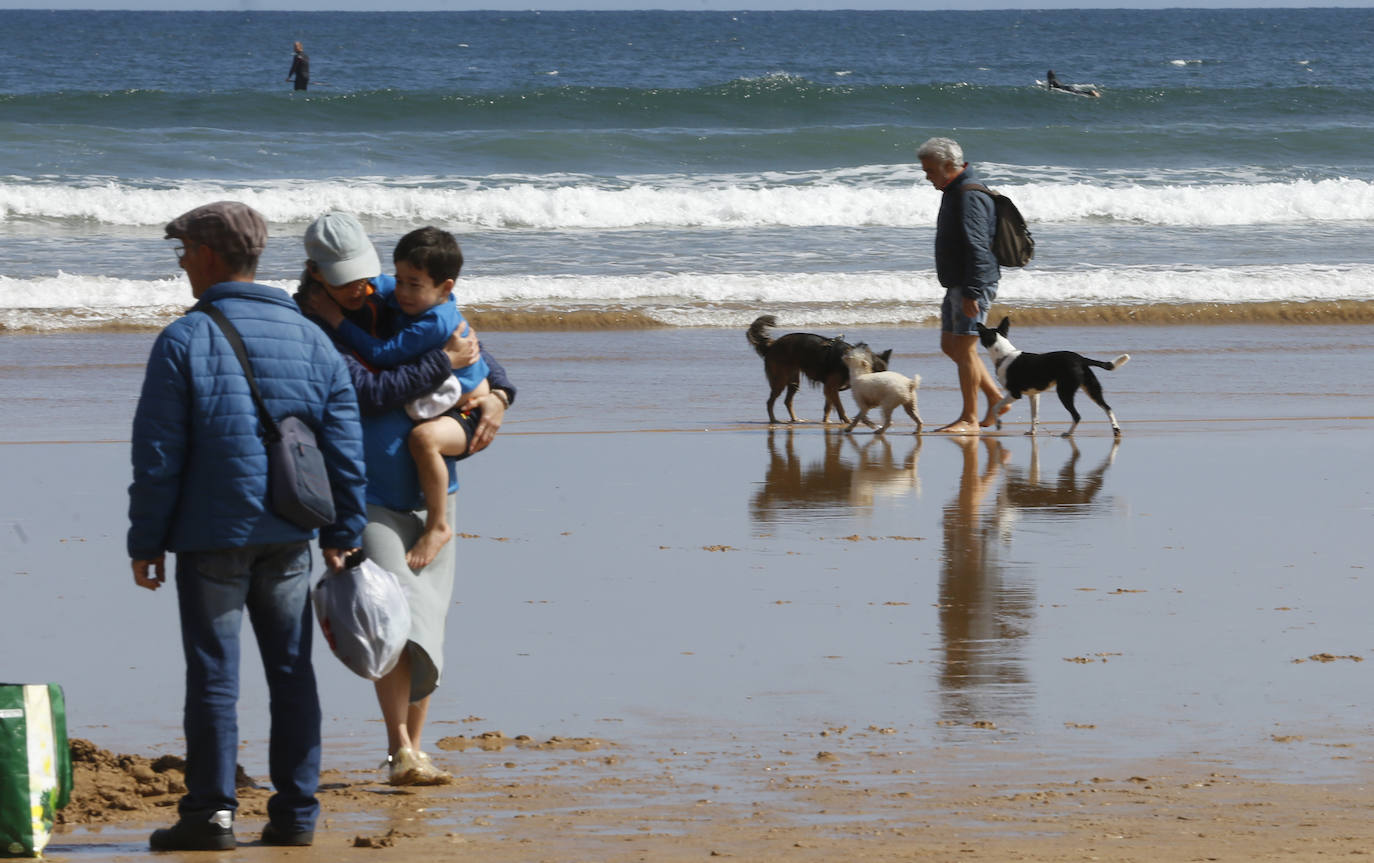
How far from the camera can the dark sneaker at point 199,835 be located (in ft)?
11.9

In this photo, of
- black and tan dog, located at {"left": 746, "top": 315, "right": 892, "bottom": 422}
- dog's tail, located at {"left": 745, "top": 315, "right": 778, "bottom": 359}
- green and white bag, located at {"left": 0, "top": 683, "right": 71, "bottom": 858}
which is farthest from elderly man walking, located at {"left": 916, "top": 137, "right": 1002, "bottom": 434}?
green and white bag, located at {"left": 0, "top": 683, "right": 71, "bottom": 858}

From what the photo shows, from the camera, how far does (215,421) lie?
11.6ft

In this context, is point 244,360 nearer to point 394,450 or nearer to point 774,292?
point 394,450

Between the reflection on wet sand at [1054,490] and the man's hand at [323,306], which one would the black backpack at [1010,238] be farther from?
the man's hand at [323,306]

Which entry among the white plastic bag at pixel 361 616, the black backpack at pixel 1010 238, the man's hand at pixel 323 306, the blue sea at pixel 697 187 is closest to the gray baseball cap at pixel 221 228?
the man's hand at pixel 323 306

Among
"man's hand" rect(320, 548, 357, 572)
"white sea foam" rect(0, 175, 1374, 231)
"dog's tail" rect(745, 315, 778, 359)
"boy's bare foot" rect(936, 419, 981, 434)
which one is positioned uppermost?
"white sea foam" rect(0, 175, 1374, 231)

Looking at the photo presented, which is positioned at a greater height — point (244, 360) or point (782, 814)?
point (244, 360)

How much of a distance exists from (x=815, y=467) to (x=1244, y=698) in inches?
158

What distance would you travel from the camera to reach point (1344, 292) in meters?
16.4

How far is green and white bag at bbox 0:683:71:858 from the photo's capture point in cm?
356

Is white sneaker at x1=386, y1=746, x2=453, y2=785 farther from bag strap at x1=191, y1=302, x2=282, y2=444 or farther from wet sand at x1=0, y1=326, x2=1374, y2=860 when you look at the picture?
bag strap at x1=191, y1=302, x2=282, y2=444

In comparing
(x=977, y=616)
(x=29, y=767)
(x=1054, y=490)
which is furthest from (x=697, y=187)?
(x=29, y=767)

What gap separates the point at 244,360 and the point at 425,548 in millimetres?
847

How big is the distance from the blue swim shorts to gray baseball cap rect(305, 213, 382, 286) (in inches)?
230
